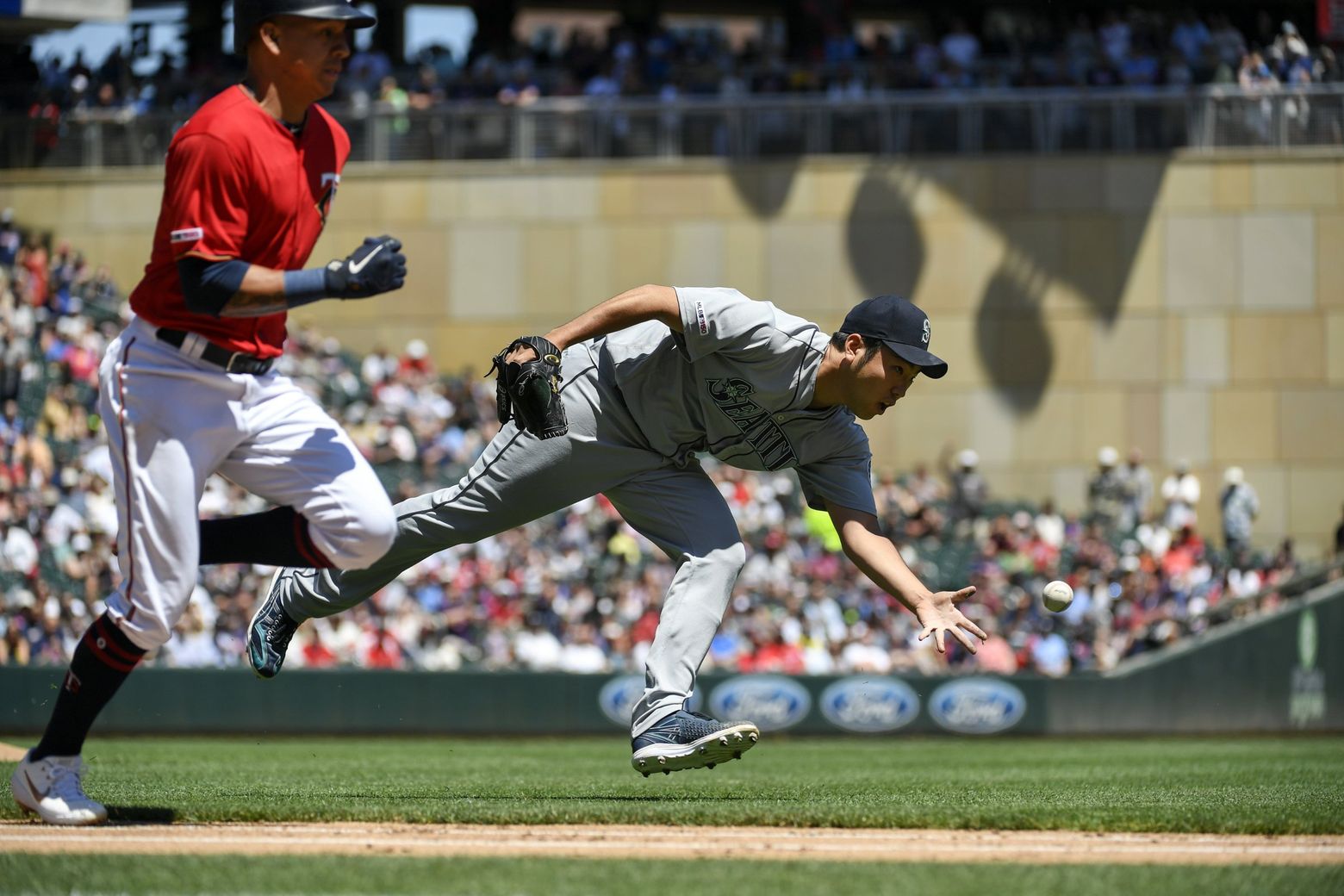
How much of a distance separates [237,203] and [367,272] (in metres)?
0.42

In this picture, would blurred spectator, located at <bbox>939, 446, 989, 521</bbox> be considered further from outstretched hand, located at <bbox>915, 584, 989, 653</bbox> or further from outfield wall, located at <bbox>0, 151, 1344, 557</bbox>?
outstretched hand, located at <bbox>915, 584, 989, 653</bbox>

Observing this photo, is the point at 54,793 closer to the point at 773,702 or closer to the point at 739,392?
the point at 739,392

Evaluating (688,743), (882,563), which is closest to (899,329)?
(882,563)

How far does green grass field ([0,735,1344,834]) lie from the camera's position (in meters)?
5.30

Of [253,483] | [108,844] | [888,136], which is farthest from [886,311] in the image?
[888,136]

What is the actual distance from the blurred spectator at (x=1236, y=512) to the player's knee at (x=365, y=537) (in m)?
17.9

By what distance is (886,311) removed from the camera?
5.81 metres

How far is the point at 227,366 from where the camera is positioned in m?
4.95

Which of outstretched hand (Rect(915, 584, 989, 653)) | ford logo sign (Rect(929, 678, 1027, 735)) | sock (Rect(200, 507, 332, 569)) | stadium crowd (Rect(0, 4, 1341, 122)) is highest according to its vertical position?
stadium crowd (Rect(0, 4, 1341, 122))

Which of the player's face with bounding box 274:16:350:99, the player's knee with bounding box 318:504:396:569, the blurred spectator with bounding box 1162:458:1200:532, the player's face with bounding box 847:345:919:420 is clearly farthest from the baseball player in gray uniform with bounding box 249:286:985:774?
the blurred spectator with bounding box 1162:458:1200:532

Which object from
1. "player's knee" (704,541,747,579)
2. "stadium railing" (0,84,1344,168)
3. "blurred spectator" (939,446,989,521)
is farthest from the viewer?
"stadium railing" (0,84,1344,168)

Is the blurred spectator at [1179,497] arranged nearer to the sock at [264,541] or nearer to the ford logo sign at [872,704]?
the ford logo sign at [872,704]

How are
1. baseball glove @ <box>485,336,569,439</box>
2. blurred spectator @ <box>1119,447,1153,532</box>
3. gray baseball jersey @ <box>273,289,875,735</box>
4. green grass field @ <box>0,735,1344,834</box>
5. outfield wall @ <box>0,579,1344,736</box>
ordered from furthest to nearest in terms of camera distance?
blurred spectator @ <box>1119,447,1153,532</box> → outfield wall @ <box>0,579,1344,736</box> → gray baseball jersey @ <box>273,289,875,735</box> → baseball glove @ <box>485,336,569,439</box> → green grass field @ <box>0,735,1344,834</box>

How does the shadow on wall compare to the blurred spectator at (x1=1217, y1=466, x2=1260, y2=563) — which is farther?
the shadow on wall
